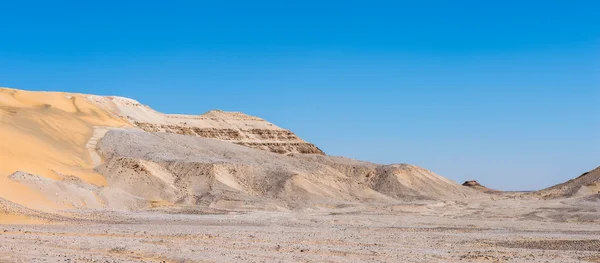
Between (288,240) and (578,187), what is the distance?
194 ft

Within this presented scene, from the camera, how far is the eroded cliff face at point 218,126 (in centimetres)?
9600

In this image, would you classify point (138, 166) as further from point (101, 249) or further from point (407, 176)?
point (101, 249)

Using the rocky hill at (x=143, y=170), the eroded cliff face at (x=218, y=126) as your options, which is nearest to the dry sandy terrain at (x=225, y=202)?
the rocky hill at (x=143, y=170)

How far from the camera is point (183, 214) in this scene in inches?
1994

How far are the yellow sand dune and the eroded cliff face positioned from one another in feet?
14.3

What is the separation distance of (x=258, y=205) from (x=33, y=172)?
1611 cm

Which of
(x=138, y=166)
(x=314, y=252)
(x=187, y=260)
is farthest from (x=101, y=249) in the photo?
(x=138, y=166)

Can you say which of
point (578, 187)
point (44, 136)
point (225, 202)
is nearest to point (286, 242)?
point (225, 202)

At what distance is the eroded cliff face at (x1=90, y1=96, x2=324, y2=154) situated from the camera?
96000mm

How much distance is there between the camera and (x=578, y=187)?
83125mm

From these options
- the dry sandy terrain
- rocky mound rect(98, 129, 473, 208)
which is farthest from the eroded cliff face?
rocky mound rect(98, 129, 473, 208)

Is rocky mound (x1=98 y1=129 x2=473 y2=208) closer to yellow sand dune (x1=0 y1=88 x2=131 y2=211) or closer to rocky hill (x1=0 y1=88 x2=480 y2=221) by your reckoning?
Answer: rocky hill (x1=0 y1=88 x2=480 y2=221)

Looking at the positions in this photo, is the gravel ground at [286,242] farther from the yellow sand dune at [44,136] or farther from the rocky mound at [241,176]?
the rocky mound at [241,176]

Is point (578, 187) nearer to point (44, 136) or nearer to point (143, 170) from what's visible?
point (143, 170)
